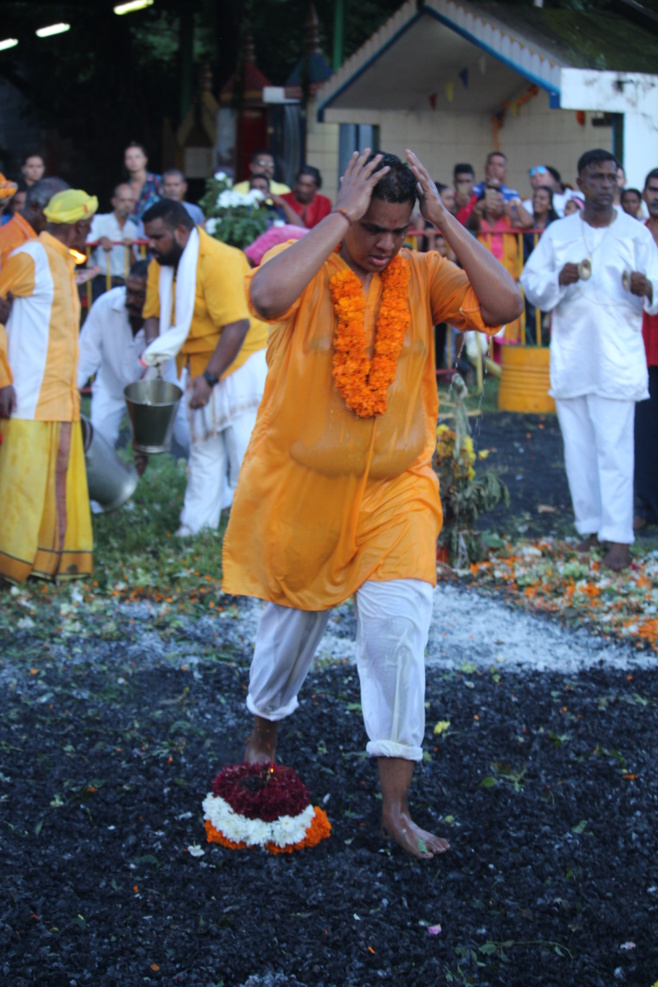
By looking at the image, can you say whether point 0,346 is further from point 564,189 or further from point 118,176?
point 118,176

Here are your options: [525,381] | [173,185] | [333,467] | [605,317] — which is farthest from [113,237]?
[333,467]

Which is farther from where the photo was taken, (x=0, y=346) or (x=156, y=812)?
(x=0, y=346)

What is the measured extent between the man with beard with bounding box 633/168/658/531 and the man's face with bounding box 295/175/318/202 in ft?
16.5

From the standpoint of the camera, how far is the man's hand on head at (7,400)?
6.68 meters

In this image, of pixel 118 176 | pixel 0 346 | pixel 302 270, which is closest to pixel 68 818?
pixel 302 270

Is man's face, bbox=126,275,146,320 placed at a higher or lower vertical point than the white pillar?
lower

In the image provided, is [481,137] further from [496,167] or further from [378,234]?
[378,234]

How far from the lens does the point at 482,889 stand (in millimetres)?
3580

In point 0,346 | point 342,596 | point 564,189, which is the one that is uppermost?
point 564,189

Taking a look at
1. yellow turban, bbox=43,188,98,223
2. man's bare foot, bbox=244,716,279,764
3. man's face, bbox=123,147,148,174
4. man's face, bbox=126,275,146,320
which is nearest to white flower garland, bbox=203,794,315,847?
man's bare foot, bbox=244,716,279,764

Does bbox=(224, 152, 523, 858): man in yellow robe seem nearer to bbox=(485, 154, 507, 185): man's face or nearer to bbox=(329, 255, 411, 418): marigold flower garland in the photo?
bbox=(329, 255, 411, 418): marigold flower garland

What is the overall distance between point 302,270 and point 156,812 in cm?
194

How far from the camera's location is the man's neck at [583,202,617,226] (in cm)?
706

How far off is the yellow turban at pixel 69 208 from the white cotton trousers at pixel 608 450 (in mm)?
3095
